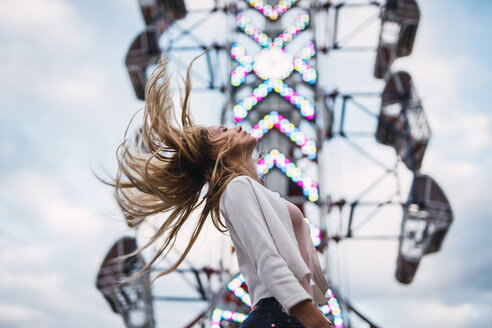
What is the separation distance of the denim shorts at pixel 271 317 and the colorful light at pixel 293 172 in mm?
6553

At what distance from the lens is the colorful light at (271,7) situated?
1021 centimetres

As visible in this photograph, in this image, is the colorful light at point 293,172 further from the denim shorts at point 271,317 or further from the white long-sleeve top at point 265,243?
the denim shorts at point 271,317

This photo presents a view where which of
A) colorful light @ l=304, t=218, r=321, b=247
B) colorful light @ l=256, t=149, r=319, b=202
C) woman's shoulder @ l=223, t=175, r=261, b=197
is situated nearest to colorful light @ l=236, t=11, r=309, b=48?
colorful light @ l=256, t=149, r=319, b=202

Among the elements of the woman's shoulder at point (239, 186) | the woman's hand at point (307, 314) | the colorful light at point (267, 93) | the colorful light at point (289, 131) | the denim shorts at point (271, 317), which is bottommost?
the colorful light at point (289, 131)

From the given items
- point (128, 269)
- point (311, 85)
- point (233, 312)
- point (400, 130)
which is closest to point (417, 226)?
point (400, 130)

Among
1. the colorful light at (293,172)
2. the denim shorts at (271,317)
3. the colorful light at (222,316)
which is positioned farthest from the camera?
the colorful light at (293,172)

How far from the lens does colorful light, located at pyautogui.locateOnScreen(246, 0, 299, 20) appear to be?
10.2 metres

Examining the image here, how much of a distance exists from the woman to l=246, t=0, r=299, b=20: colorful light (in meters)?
8.52

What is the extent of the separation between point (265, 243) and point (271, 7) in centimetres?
946

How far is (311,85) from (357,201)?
240cm

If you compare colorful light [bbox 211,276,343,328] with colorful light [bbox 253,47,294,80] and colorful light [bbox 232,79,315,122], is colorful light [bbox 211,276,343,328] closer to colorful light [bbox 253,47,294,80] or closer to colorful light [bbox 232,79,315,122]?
colorful light [bbox 232,79,315,122]

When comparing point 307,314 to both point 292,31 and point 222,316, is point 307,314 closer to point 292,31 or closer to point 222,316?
point 222,316

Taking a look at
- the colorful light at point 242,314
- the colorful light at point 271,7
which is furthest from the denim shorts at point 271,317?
the colorful light at point 271,7

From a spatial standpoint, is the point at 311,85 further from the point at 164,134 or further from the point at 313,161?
the point at 164,134
